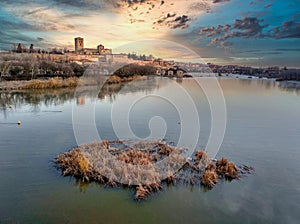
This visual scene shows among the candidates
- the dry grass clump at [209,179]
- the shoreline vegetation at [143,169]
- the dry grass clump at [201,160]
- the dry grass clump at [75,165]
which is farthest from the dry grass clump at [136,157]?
the dry grass clump at [209,179]

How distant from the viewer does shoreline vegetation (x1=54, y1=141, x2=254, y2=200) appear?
20.0 ft

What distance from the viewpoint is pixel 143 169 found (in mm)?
6562

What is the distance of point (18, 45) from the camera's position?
65312 mm

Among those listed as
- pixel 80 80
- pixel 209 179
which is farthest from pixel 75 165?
pixel 80 80

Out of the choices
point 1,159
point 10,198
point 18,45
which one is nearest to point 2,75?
point 1,159

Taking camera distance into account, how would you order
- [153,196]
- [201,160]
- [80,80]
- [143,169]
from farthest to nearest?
[80,80], [201,160], [143,169], [153,196]

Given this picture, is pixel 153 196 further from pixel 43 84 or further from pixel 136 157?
pixel 43 84

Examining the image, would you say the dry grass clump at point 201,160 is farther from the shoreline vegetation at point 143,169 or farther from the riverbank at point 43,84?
the riverbank at point 43,84

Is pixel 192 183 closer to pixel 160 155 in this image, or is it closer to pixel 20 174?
pixel 160 155

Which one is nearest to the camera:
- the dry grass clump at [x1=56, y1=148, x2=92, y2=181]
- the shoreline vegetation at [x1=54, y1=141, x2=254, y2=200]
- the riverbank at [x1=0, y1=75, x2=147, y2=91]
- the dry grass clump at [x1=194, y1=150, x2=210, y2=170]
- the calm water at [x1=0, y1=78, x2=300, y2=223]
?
the calm water at [x1=0, y1=78, x2=300, y2=223]

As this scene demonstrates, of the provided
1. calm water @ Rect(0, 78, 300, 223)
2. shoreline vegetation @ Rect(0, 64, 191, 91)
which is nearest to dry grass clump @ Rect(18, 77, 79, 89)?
shoreline vegetation @ Rect(0, 64, 191, 91)

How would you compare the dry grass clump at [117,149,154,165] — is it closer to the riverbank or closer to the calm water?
the calm water

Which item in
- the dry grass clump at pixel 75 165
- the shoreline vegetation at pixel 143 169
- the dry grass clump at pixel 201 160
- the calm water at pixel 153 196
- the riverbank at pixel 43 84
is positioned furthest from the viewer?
the riverbank at pixel 43 84

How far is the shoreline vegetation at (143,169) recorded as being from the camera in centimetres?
611
